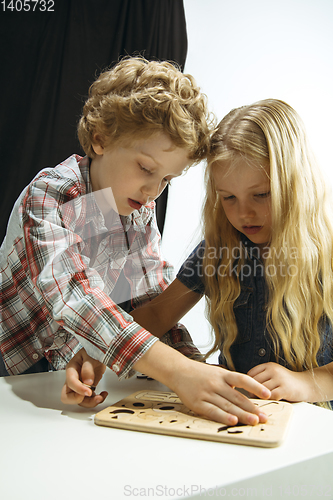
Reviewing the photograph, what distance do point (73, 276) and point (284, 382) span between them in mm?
402

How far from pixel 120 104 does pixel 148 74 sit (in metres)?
0.09

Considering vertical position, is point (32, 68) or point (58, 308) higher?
point (32, 68)

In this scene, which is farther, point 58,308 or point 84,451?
point 58,308

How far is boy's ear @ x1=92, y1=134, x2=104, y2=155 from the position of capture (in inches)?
37.4

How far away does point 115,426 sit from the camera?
0.52 meters

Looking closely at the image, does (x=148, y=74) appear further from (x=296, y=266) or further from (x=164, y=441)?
(x=164, y=441)

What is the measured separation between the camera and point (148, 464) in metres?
0.41

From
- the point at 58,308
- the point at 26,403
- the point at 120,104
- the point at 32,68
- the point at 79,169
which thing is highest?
the point at 32,68

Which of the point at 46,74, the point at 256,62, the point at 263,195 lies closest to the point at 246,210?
the point at 263,195

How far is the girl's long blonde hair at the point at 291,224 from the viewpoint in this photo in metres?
0.81

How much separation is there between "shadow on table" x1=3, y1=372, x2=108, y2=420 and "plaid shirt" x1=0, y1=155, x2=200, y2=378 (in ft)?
0.27

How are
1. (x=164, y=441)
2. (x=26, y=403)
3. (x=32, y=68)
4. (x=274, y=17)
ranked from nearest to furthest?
(x=164, y=441) < (x=26, y=403) < (x=32, y=68) < (x=274, y=17)

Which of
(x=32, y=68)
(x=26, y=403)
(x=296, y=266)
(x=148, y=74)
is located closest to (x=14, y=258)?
(x=26, y=403)

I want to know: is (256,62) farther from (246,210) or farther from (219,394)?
(219,394)
